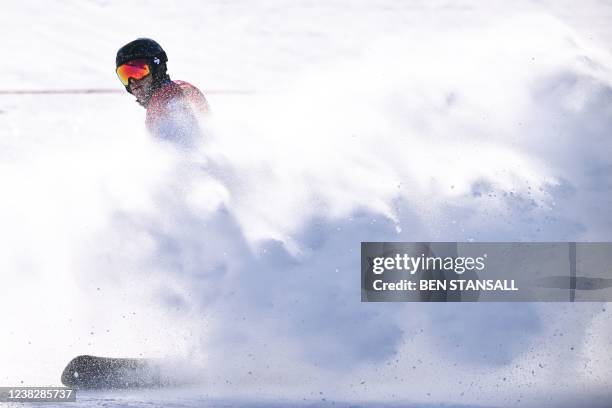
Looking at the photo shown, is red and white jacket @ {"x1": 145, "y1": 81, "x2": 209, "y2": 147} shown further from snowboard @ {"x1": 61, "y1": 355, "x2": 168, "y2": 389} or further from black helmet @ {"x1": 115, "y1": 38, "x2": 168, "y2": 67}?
snowboard @ {"x1": 61, "y1": 355, "x2": 168, "y2": 389}

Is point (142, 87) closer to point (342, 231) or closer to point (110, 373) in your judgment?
point (342, 231)

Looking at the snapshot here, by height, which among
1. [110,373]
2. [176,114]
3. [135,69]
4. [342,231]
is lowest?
[110,373]

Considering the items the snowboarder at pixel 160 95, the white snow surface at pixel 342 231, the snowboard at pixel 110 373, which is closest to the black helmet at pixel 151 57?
the snowboarder at pixel 160 95

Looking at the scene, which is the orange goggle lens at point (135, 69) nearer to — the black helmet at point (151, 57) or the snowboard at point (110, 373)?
the black helmet at point (151, 57)

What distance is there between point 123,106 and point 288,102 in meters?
1.21

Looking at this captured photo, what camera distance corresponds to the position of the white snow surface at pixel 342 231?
139 inches

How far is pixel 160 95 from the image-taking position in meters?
3.86

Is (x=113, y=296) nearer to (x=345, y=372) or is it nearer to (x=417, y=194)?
(x=345, y=372)

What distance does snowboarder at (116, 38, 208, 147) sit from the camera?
3.83 metres

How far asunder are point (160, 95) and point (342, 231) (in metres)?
0.88

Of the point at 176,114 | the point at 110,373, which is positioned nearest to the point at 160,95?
the point at 176,114

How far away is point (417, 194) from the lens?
12.5 feet

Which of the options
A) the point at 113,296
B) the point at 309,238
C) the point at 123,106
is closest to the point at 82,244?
the point at 113,296

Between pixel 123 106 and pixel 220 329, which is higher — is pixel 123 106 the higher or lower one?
the higher one
